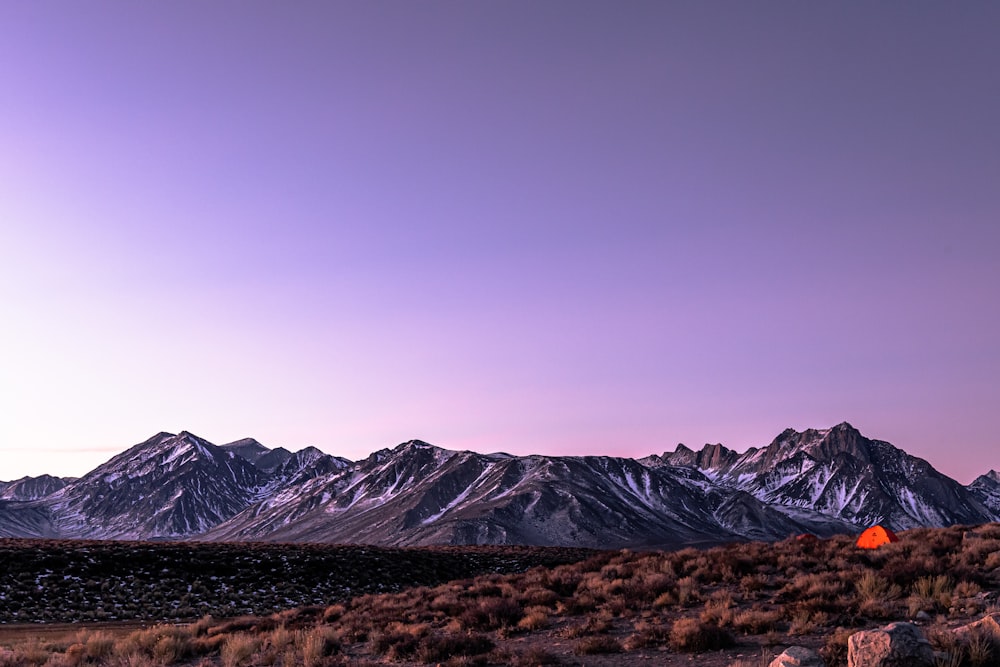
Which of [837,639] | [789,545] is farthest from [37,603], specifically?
[837,639]

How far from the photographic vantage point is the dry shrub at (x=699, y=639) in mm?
15062

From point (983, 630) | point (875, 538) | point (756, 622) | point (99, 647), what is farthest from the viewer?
point (875, 538)

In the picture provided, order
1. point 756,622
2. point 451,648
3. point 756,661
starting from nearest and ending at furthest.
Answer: point 756,661 < point 756,622 < point 451,648

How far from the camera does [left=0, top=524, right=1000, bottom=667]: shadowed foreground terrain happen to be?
15234 mm

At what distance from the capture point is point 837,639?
13.4 m

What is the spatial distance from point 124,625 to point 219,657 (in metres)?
17.0

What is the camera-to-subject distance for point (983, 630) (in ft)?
41.4

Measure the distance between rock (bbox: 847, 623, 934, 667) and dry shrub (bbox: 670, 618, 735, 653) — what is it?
13.2ft

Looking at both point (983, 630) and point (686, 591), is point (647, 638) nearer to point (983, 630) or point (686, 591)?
point (686, 591)

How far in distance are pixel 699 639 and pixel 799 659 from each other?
390cm

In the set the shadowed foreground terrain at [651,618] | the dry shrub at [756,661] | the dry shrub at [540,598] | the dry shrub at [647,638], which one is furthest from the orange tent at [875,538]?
the dry shrub at [756,661]

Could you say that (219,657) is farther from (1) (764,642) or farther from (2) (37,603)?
(2) (37,603)

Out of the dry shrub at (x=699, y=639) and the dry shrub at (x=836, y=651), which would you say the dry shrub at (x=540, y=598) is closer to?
the dry shrub at (x=699, y=639)

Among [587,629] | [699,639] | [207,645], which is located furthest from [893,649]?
[207,645]
